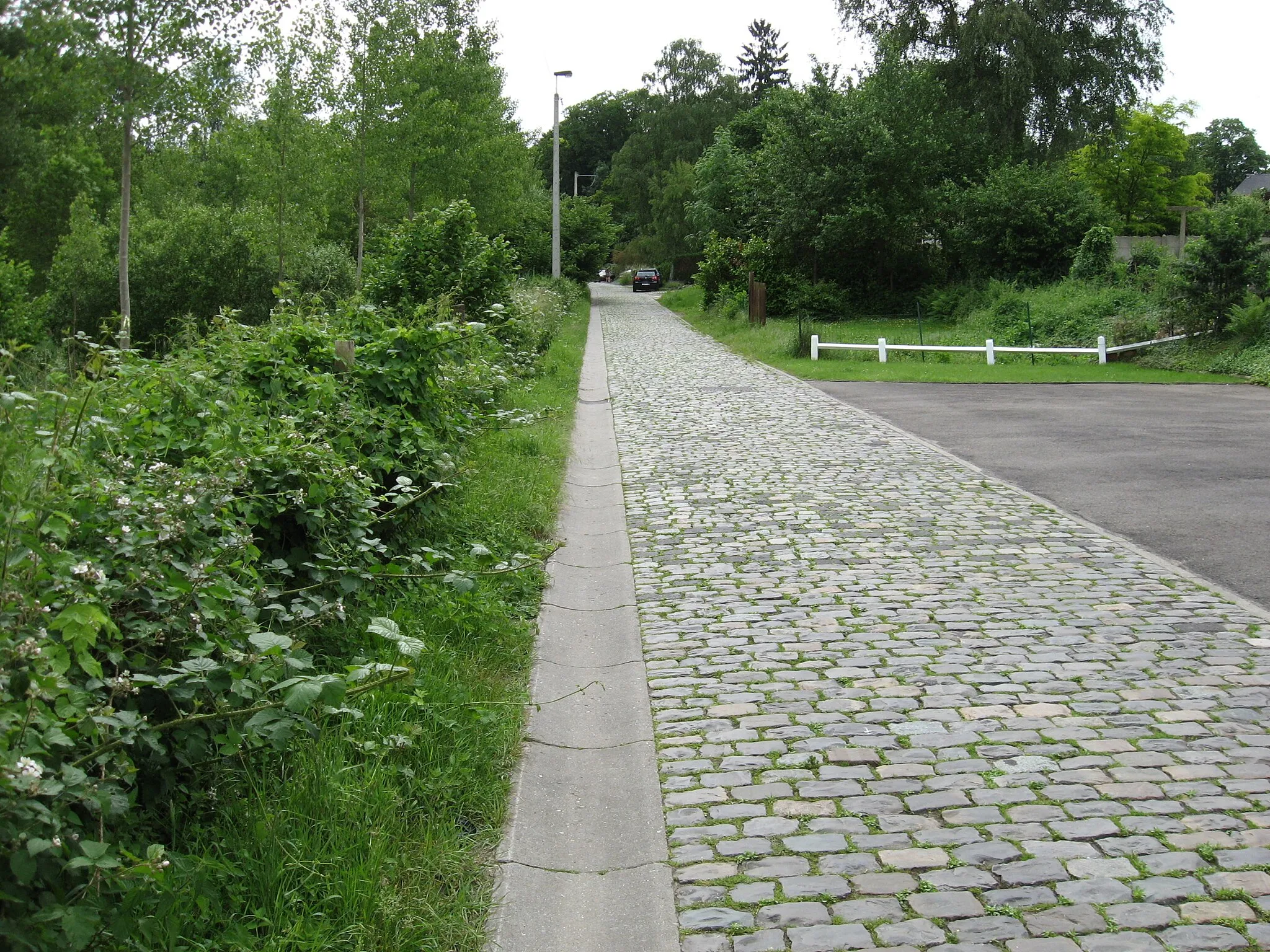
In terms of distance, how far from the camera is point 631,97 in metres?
108

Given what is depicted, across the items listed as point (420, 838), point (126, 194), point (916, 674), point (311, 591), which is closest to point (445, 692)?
point (311, 591)

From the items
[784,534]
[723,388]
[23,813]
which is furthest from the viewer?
[723,388]

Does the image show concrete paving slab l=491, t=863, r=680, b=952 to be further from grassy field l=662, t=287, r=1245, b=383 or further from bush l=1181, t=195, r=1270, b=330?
bush l=1181, t=195, r=1270, b=330

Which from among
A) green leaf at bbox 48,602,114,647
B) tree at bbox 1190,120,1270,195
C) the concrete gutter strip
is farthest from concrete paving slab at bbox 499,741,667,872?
tree at bbox 1190,120,1270,195

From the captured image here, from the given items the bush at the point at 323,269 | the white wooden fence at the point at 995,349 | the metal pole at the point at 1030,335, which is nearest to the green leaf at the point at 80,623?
the white wooden fence at the point at 995,349

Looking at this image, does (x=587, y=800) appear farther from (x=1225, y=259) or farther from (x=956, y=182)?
(x=956, y=182)

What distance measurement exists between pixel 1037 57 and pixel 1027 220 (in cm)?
795

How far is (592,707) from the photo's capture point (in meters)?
5.33

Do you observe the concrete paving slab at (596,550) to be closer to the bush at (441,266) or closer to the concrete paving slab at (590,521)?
the concrete paving slab at (590,521)

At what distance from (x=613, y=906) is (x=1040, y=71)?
42.6 meters

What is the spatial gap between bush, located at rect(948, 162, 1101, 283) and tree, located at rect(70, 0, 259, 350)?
80.9 feet

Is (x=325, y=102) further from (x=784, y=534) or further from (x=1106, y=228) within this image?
(x=784, y=534)

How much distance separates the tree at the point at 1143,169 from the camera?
6169 cm

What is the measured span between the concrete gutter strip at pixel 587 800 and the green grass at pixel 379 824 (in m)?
0.11
